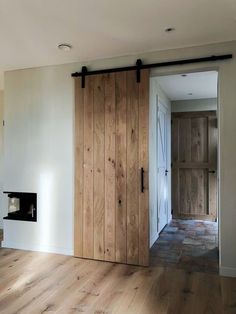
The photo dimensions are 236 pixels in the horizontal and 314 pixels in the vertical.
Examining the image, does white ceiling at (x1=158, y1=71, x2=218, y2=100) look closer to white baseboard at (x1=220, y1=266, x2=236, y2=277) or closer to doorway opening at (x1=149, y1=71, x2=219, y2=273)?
doorway opening at (x1=149, y1=71, x2=219, y2=273)

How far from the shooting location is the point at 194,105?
19.1ft

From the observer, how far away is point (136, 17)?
247cm

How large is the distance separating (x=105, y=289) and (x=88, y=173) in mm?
1397

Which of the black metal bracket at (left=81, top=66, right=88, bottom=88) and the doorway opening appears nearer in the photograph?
the black metal bracket at (left=81, top=66, right=88, bottom=88)

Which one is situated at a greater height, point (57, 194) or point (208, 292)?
point (57, 194)

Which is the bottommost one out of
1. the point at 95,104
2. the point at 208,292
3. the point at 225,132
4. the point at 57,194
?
the point at 208,292

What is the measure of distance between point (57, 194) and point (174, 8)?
259cm

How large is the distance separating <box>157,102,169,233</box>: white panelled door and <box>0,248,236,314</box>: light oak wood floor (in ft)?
5.28

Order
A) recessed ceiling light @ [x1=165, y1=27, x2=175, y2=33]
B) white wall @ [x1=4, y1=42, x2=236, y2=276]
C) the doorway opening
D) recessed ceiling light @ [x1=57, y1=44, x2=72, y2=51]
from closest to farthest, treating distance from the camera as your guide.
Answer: recessed ceiling light @ [x1=165, y1=27, x2=175, y2=33] → recessed ceiling light @ [x1=57, y1=44, x2=72, y2=51] → white wall @ [x1=4, y1=42, x2=236, y2=276] → the doorway opening

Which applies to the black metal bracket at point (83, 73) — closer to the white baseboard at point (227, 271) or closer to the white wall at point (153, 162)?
the white wall at point (153, 162)

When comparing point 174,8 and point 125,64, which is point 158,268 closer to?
point 125,64

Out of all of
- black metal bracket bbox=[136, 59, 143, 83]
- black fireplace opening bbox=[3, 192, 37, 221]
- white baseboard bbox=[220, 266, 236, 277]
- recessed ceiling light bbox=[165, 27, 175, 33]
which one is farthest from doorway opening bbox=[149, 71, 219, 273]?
black fireplace opening bbox=[3, 192, 37, 221]

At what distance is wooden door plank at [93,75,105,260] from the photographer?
3.46 metres

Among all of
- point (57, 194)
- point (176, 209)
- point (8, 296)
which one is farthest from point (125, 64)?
point (176, 209)
